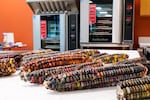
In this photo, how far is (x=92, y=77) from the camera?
78 centimetres

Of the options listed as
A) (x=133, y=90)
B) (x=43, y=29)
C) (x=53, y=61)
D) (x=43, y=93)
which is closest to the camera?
(x=133, y=90)

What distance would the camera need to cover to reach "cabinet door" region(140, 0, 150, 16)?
11.3 ft

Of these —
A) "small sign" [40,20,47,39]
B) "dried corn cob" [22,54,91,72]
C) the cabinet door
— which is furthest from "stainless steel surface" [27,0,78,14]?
"dried corn cob" [22,54,91,72]

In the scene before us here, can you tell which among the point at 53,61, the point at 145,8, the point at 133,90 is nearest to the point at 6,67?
the point at 53,61

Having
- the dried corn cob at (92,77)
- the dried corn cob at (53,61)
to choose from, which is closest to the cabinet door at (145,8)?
the dried corn cob at (53,61)

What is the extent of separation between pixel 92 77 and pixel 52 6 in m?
2.91

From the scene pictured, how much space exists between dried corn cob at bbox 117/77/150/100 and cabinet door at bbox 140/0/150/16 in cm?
306

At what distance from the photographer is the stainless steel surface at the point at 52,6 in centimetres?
344

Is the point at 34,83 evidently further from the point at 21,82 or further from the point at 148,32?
the point at 148,32

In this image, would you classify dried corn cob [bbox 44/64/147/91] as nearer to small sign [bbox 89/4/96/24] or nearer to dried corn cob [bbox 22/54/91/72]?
dried corn cob [bbox 22/54/91/72]

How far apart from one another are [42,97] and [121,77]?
289mm

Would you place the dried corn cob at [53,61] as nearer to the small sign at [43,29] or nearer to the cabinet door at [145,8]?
the small sign at [43,29]

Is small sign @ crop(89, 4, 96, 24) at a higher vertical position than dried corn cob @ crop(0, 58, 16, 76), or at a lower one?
higher

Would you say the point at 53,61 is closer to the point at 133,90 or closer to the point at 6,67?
the point at 6,67
